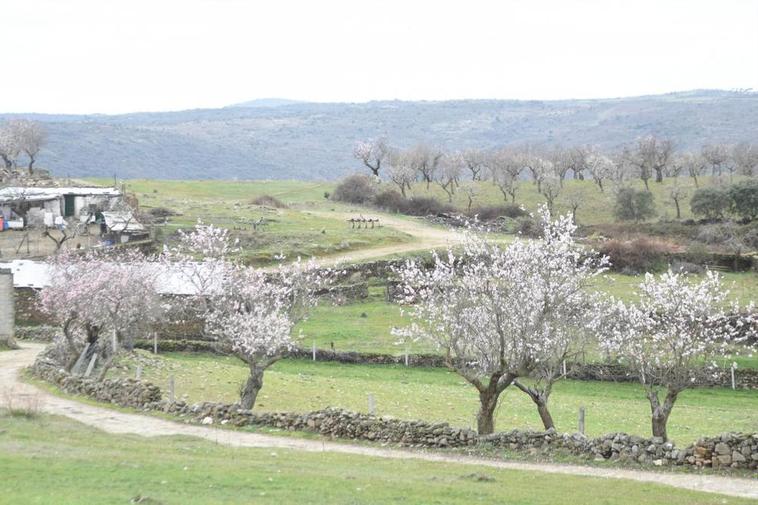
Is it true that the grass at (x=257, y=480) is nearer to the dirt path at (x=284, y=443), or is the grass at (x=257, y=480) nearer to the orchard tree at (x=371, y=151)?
the dirt path at (x=284, y=443)

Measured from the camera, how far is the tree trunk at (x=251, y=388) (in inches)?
1331

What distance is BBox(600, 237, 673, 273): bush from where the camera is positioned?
7894cm

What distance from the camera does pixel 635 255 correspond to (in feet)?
262

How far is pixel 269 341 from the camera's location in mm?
35094

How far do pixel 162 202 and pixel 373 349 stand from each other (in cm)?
5670

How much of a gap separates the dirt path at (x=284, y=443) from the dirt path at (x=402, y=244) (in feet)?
97.8

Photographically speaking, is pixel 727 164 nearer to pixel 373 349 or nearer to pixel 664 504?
pixel 373 349

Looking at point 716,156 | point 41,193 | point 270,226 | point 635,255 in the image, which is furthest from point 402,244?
point 716,156

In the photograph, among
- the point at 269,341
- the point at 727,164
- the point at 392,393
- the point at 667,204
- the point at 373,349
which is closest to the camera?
the point at 269,341

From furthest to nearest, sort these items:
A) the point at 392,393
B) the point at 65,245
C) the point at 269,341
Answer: the point at 65,245
the point at 392,393
the point at 269,341

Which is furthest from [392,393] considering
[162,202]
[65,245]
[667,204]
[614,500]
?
[667,204]

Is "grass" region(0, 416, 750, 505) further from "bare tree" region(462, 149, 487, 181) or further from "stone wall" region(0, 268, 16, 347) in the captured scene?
"bare tree" region(462, 149, 487, 181)

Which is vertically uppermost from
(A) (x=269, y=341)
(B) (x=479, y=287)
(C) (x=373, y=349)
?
(B) (x=479, y=287)

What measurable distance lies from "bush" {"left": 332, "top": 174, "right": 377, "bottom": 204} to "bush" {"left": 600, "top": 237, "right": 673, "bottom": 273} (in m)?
47.2
